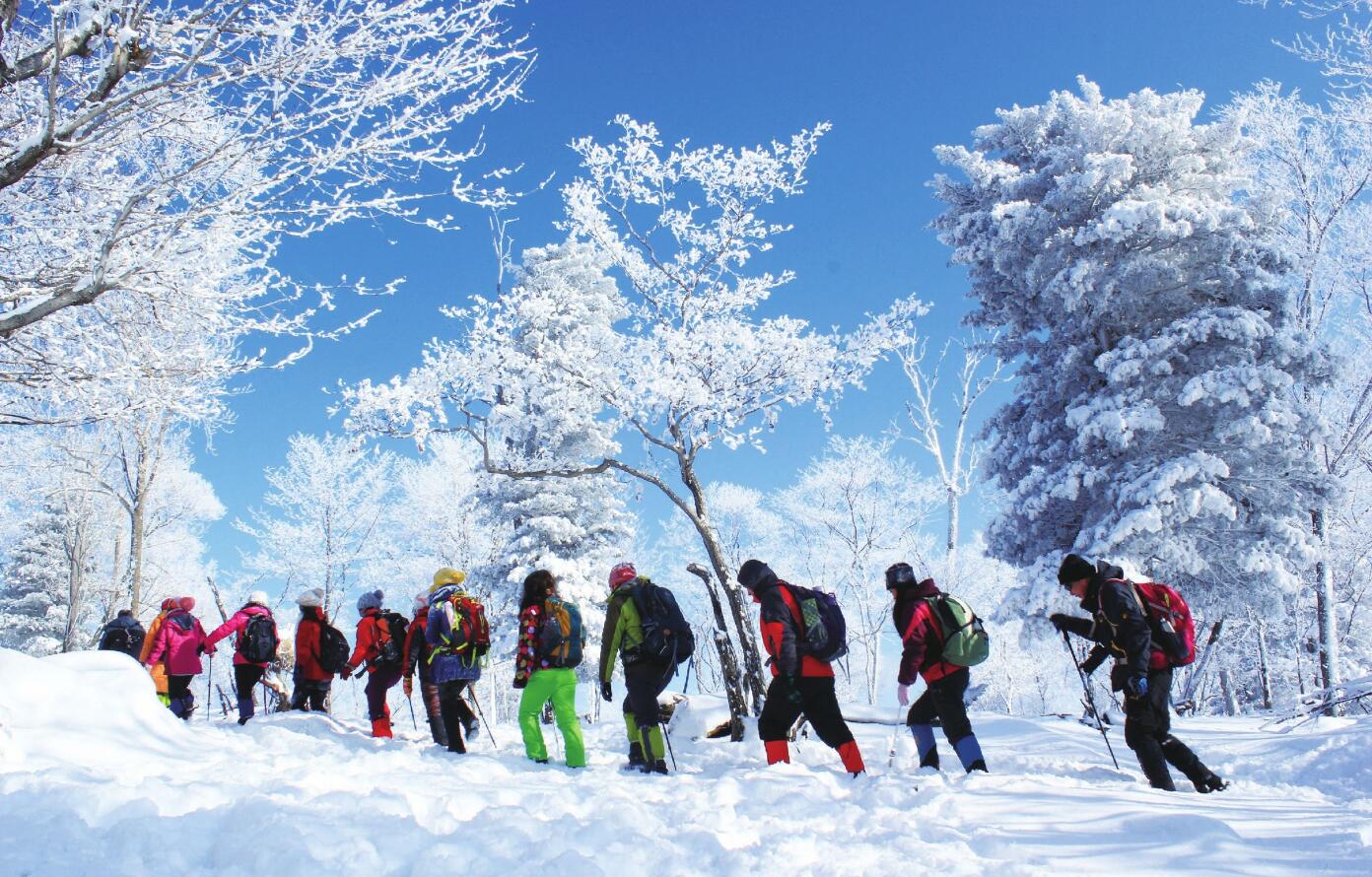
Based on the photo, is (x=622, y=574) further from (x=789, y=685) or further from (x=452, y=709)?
(x=452, y=709)

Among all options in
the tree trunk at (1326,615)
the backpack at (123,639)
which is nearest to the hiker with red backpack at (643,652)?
the backpack at (123,639)

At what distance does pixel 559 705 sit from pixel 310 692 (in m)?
4.57

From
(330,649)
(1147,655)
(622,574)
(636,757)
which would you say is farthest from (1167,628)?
(330,649)

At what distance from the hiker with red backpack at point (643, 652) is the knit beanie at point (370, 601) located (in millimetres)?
3292

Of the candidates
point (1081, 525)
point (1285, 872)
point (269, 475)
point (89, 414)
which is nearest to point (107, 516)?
point (269, 475)

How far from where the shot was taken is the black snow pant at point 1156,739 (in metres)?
5.29

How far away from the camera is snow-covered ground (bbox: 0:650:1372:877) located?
2.72 m

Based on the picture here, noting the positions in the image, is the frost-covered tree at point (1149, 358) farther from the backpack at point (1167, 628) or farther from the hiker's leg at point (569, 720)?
the hiker's leg at point (569, 720)

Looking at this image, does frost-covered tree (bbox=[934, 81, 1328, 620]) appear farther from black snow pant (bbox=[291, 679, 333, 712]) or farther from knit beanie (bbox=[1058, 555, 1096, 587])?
black snow pant (bbox=[291, 679, 333, 712])

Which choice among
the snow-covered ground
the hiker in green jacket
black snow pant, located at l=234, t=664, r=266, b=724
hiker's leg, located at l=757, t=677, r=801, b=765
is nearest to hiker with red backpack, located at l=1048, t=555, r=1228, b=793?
the snow-covered ground

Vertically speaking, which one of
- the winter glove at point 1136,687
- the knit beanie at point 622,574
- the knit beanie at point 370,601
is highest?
the knit beanie at point 622,574

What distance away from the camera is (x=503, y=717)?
31.3 m

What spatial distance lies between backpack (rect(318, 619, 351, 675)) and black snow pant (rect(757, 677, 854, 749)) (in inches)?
221

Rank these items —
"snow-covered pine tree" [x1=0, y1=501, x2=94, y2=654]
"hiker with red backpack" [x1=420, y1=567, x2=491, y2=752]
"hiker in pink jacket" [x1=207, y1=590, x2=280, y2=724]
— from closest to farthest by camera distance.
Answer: "hiker with red backpack" [x1=420, y1=567, x2=491, y2=752]
"hiker in pink jacket" [x1=207, y1=590, x2=280, y2=724]
"snow-covered pine tree" [x1=0, y1=501, x2=94, y2=654]
